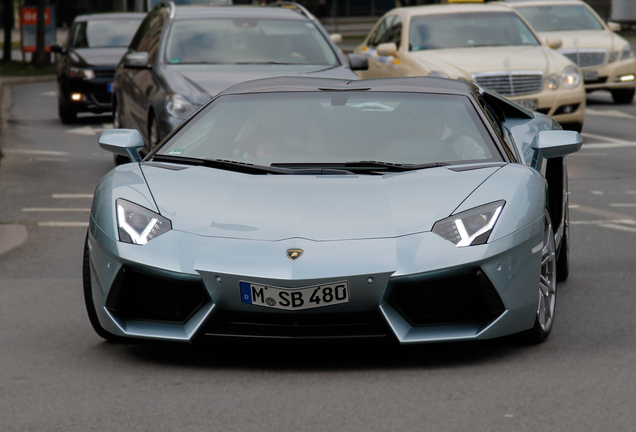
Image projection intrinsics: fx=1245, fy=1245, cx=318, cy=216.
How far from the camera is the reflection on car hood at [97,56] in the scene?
63.3 feet

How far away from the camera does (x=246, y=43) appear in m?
11.9

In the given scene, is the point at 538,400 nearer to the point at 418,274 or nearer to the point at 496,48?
the point at 418,274

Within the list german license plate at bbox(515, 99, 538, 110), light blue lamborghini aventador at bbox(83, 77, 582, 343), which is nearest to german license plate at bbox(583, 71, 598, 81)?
german license plate at bbox(515, 99, 538, 110)

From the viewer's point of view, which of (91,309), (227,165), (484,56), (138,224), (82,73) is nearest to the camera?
(138,224)

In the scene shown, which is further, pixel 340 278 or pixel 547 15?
pixel 547 15

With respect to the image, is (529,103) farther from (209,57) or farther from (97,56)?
(97,56)

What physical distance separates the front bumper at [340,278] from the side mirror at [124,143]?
1.29 meters

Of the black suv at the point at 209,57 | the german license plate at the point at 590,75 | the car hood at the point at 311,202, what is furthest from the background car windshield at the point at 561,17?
the car hood at the point at 311,202

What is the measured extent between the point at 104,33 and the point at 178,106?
10.6 meters

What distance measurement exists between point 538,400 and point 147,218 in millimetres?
1828

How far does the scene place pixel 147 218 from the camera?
532cm

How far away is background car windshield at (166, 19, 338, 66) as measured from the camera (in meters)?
11.7

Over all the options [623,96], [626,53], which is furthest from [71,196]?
[623,96]

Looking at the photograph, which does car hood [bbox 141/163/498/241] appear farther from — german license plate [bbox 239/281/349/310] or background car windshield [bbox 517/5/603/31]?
background car windshield [bbox 517/5/603/31]
